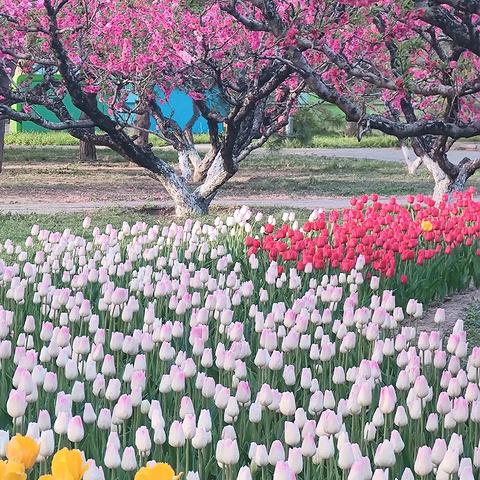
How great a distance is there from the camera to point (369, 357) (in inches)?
199

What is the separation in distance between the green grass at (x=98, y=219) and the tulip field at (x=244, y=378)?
3.41 meters

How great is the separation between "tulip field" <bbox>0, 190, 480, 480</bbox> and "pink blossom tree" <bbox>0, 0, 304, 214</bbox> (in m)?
4.93

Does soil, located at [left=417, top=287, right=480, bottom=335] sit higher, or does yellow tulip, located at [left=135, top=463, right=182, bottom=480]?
yellow tulip, located at [left=135, top=463, right=182, bottom=480]

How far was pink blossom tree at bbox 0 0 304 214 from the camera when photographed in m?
12.0

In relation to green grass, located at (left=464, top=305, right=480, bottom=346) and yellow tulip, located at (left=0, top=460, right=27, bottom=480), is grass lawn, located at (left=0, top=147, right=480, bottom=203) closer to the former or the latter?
green grass, located at (left=464, top=305, right=480, bottom=346)

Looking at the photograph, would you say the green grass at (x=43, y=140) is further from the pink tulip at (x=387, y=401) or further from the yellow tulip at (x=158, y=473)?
the yellow tulip at (x=158, y=473)

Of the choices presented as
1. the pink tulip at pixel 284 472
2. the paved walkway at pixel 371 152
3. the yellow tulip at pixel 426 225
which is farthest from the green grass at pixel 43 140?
the pink tulip at pixel 284 472

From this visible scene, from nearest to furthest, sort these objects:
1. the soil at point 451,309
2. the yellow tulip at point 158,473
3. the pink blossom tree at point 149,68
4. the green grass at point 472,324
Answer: the yellow tulip at point 158,473
the green grass at point 472,324
the soil at point 451,309
the pink blossom tree at point 149,68

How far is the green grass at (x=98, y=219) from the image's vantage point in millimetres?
10914

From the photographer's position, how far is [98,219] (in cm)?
1224

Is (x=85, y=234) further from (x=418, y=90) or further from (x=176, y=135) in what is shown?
(x=418, y=90)

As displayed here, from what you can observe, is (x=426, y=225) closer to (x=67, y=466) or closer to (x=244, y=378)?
(x=244, y=378)

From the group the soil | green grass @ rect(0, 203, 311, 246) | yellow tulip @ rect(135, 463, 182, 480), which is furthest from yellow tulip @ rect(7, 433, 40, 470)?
green grass @ rect(0, 203, 311, 246)

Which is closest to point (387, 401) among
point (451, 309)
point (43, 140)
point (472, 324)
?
point (472, 324)
